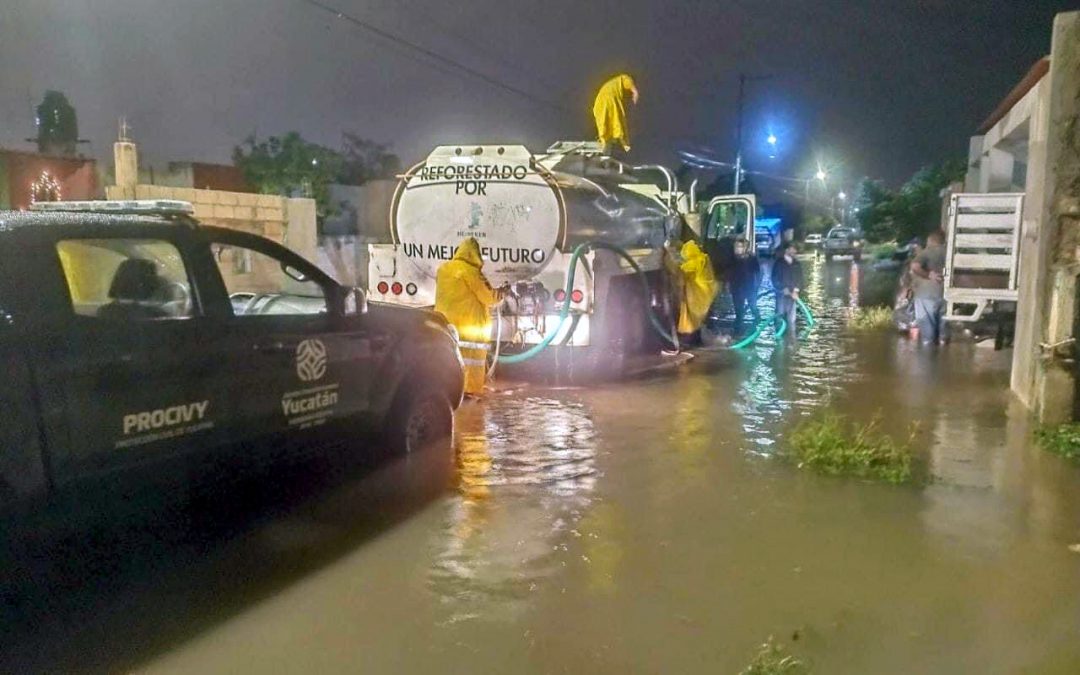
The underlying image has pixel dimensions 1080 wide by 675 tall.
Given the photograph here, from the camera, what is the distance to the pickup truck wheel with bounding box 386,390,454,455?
6.67 metres

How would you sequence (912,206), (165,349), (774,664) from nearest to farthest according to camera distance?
(774,664)
(165,349)
(912,206)

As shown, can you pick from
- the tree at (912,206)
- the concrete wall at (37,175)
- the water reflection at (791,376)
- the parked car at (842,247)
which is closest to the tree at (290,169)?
the concrete wall at (37,175)

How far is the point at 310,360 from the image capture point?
225 inches

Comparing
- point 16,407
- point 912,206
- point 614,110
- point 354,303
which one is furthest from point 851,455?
point 912,206

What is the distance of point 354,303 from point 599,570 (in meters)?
2.34

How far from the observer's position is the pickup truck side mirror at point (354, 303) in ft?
19.7

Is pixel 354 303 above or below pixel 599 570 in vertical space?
above

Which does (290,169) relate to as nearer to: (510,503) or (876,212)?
(510,503)

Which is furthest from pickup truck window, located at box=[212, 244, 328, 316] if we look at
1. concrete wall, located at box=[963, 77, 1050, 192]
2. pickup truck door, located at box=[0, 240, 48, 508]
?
concrete wall, located at box=[963, 77, 1050, 192]

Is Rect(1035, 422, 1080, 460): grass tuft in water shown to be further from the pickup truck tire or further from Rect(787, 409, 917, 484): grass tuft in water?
the pickup truck tire

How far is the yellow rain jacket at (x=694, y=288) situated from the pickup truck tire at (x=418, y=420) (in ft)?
19.7

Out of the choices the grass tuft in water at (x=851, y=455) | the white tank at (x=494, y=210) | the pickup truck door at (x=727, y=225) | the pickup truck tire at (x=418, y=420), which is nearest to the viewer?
the pickup truck tire at (x=418, y=420)

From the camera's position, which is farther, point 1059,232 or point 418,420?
point 1059,232

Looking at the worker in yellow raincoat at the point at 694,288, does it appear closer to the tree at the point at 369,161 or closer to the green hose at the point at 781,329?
the green hose at the point at 781,329
